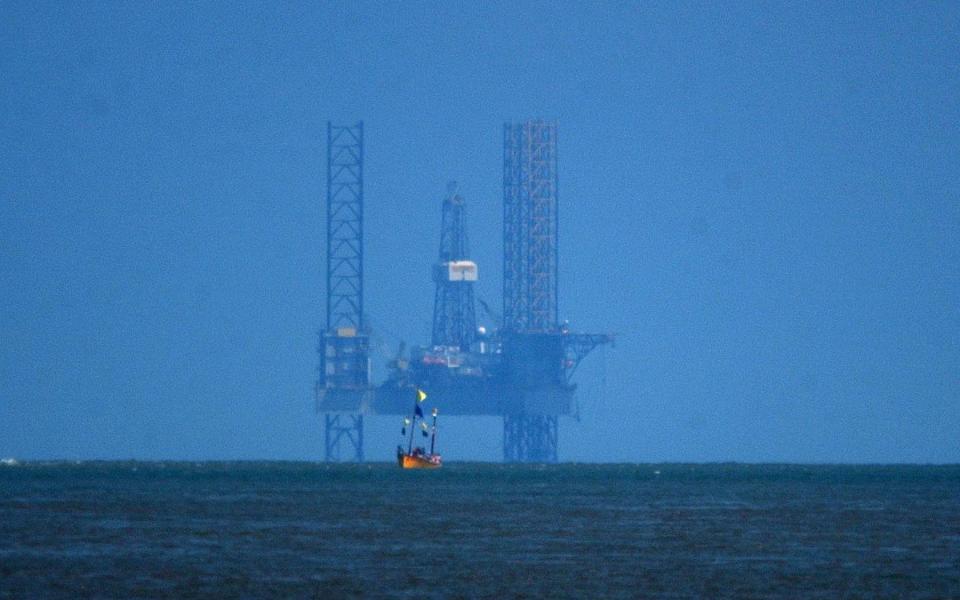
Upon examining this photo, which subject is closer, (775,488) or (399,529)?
(399,529)

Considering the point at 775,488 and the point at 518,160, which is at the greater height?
the point at 518,160

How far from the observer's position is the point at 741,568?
46438mm

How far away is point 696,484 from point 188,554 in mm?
75816

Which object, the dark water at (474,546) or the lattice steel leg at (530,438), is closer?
the dark water at (474,546)

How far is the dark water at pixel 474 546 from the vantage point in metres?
41.7

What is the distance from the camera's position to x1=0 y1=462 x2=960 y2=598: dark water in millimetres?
41719

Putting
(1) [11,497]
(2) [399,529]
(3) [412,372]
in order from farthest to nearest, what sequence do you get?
(3) [412,372] → (1) [11,497] → (2) [399,529]

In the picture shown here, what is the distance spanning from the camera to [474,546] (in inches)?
2127

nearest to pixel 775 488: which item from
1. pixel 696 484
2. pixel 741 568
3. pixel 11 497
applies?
pixel 696 484

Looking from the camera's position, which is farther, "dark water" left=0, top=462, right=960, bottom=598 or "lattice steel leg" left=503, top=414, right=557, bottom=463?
"lattice steel leg" left=503, top=414, right=557, bottom=463

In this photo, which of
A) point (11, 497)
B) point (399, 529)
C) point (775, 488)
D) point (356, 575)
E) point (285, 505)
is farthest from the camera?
point (775, 488)

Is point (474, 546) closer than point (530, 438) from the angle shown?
Yes

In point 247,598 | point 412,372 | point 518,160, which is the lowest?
point 247,598

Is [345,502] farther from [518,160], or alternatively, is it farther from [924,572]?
[518,160]
